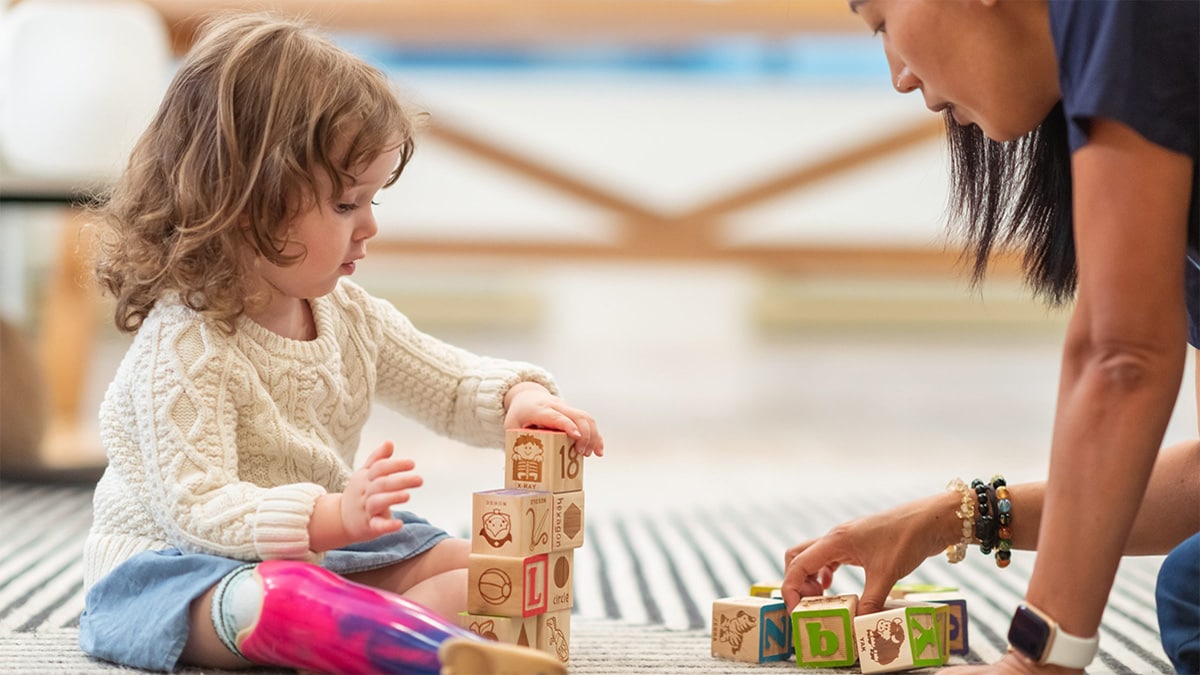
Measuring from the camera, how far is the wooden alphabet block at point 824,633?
36.9 inches

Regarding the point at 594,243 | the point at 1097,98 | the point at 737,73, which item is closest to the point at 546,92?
the point at 737,73

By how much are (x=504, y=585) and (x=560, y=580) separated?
0.07 metres

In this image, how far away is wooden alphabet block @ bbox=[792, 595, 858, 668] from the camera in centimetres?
94

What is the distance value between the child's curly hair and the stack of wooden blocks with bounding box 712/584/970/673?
43 centimetres

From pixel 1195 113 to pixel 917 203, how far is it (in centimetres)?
412

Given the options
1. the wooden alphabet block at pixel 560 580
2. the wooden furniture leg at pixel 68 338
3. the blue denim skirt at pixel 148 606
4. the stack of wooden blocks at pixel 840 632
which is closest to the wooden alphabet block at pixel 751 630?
the stack of wooden blocks at pixel 840 632

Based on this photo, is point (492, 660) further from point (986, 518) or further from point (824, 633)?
point (986, 518)

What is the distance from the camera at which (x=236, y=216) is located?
0.93 metres

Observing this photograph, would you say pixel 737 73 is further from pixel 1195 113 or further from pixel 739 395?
pixel 1195 113

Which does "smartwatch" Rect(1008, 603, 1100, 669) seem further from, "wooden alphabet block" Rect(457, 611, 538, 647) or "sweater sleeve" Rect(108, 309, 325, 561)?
"sweater sleeve" Rect(108, 309, 325, 561)

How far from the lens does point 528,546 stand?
34.4 inches

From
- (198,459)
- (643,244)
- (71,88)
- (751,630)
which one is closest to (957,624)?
(751,630)

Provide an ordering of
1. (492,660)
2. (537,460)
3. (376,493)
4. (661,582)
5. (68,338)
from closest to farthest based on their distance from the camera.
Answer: (492,660) < (376,493) < (537,460) < (661,582) < (68,338)

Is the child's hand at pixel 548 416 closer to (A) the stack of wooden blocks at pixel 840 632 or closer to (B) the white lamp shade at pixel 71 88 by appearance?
(A) the stack of wooden blocks at pixel 840 632
